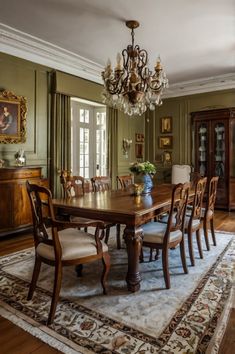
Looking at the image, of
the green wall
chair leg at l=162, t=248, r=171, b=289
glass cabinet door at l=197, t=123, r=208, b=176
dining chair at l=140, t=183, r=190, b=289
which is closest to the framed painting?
the green wall

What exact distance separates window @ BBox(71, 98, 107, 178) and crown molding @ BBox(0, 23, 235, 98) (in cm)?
81

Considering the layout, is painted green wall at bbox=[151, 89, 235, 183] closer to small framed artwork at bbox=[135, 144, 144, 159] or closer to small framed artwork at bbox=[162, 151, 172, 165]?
small framed artwork at bbox=[162, 151, 172, 165]

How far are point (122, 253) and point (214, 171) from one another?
12.5 feet

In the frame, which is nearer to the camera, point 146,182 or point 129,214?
point 129,214

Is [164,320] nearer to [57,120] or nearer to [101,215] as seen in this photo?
[101,215]

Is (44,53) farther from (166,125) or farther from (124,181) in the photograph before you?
(166,125)

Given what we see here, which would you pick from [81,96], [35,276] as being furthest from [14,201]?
[81,96]

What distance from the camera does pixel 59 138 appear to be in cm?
491

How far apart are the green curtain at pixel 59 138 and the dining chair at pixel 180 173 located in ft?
9.58

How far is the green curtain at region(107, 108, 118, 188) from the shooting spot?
6216 millimetres

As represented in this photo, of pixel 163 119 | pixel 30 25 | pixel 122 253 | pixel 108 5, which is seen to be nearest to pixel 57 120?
pixel 30 25

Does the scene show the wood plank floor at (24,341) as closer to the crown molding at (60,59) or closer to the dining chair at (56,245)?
the dining chair at (56,245)

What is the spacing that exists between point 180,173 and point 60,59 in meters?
3.80

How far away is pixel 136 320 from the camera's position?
1924mm
